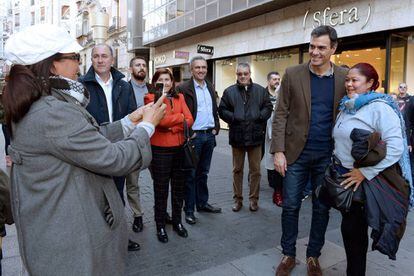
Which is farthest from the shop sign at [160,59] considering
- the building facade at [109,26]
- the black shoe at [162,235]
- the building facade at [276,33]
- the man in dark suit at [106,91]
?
the black shoe at [162,235]

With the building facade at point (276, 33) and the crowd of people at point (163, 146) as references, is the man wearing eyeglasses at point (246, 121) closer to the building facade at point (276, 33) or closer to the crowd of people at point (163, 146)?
the crowd of people at point (163, 146)

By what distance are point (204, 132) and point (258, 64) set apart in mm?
10392

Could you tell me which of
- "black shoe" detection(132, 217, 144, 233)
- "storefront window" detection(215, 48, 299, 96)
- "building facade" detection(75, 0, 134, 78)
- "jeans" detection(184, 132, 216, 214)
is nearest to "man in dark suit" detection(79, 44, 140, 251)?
"black shoe" detection(132, 217, 144, 233)

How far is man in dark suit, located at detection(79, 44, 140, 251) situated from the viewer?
3.66 m

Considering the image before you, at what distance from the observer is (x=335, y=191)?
2754mm

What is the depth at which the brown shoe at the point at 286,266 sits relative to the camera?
10.7 ft

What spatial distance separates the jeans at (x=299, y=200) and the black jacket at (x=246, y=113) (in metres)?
1.82

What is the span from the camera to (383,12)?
958cm

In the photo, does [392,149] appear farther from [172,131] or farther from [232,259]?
[172,131]

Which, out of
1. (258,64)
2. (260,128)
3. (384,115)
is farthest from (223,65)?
(384,115)

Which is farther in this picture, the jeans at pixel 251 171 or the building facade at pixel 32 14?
the building facade at pixel 32 14

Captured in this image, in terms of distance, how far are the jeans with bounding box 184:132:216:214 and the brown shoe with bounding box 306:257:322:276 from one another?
1782 mm

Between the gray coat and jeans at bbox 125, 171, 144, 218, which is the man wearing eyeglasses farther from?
the gray coat

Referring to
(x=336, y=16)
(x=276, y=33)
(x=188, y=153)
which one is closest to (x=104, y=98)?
(x=188, y=153)
